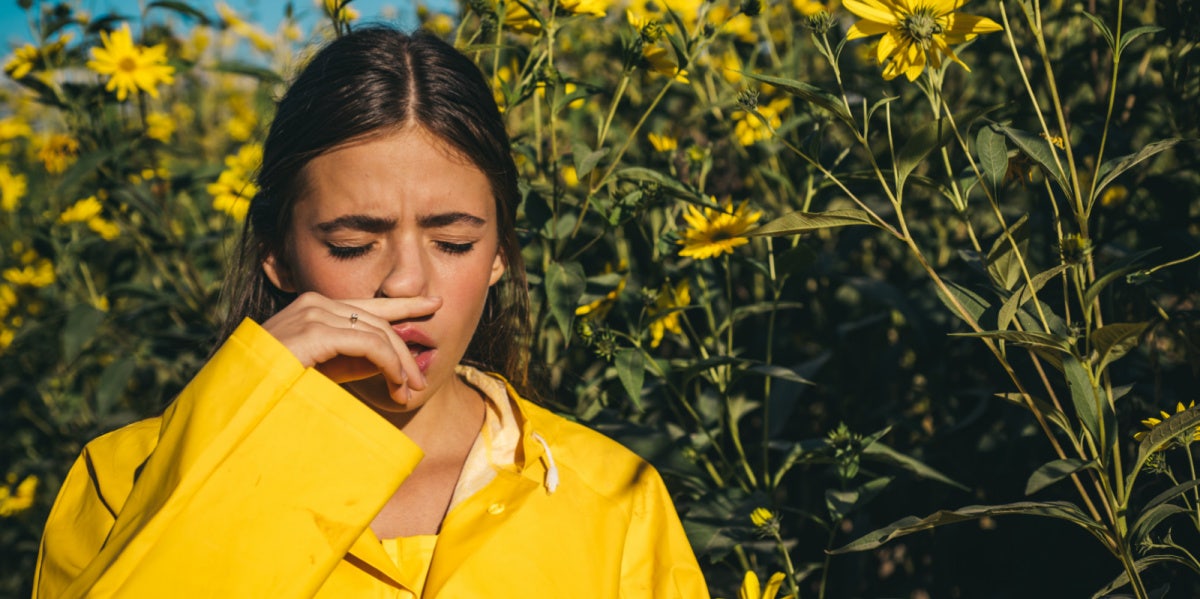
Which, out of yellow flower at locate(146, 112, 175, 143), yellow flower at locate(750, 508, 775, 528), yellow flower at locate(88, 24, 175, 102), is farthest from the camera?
yellow flower at locate(146, 112, 175, 143)

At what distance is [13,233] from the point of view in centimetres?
298

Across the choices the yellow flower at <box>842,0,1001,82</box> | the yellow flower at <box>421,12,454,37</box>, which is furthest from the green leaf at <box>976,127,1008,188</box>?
the yellow flower at <box>421,12,454,37</box>

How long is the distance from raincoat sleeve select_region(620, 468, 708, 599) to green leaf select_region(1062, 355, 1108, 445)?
1.58 feet

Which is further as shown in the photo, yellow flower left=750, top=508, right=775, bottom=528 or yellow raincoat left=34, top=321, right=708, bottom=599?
yellow flower left=750, top=508, right=775, bottom=528

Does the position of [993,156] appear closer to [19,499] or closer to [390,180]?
[390,180]

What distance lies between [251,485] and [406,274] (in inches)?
11.1

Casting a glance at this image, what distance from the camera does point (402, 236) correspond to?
1068 millimetres

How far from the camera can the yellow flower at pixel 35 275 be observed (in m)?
2.33

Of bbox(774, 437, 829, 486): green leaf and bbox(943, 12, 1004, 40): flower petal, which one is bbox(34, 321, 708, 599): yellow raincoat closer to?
bbox(774, 437, 829, 486): green leaf

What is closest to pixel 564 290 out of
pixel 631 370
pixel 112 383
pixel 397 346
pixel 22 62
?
pixel 631 370

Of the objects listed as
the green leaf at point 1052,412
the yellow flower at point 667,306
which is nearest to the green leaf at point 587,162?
the yellow flower at point 667,306

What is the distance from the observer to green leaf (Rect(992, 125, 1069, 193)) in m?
0.95

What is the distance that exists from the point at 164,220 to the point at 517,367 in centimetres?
101

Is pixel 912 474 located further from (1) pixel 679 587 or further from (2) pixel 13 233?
(2) pixel 13 233
